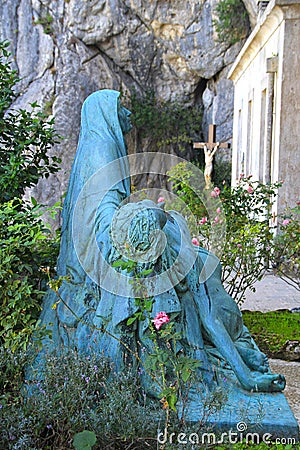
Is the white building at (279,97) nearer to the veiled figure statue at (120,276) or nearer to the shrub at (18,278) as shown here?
the veiled figure statue at (120,276)

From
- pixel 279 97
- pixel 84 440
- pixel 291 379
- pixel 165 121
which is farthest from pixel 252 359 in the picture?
pixel 165 121

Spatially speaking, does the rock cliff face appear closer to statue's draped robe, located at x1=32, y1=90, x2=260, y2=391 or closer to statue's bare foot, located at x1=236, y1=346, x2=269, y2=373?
statue's draped robe, located at x1=32, y1=90, x2=260, y2=391

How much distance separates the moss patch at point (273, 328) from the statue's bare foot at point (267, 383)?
1.39 m

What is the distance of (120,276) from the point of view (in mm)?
2990

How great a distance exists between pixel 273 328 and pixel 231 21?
1361 cm

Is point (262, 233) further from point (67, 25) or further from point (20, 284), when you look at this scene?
point (67, 25)

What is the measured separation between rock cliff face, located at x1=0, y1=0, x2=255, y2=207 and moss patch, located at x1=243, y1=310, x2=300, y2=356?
12.8 m

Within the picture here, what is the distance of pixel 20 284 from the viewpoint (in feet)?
10.9

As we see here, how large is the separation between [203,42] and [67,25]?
4.29 metres

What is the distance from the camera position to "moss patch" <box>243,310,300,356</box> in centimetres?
469

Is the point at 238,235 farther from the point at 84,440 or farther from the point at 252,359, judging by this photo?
the point at 84,440

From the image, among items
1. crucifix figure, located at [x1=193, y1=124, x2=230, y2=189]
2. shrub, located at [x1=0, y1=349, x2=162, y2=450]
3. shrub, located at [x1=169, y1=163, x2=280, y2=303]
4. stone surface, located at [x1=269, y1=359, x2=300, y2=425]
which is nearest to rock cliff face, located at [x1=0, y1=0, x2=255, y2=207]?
crucifix figure, located at [x1=193, y1=124, x2=230, y2=189]

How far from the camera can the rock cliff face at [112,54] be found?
59.8 ft

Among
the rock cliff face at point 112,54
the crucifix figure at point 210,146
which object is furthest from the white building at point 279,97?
the rock cliff face at point 112,54
